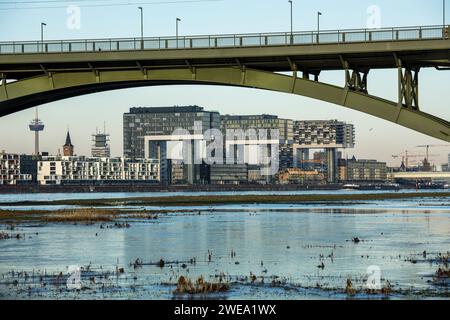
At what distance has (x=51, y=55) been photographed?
2495 inches

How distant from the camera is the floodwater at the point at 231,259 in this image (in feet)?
114

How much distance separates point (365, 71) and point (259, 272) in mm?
23409

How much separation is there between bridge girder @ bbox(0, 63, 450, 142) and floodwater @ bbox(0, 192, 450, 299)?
24.9 feet

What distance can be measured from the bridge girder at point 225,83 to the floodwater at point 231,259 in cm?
758

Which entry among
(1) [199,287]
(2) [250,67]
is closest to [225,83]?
(2) [250,67]

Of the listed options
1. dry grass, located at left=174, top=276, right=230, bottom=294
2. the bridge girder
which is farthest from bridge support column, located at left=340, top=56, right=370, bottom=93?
dry grass, located at left=174, top=276, right=230, bottom=294

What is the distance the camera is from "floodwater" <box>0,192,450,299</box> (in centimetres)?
3488

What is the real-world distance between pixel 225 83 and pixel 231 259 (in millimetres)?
18198

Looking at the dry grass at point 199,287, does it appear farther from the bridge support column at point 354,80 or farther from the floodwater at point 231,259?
the bridge support column at point 354,80

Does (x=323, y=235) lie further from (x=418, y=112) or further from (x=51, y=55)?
(x=51, y=55)

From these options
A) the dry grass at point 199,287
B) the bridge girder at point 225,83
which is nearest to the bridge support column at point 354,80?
the bridge girder at point 225,83

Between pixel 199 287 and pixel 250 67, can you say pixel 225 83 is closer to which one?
pixel 250 67

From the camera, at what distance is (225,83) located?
61.5 m
